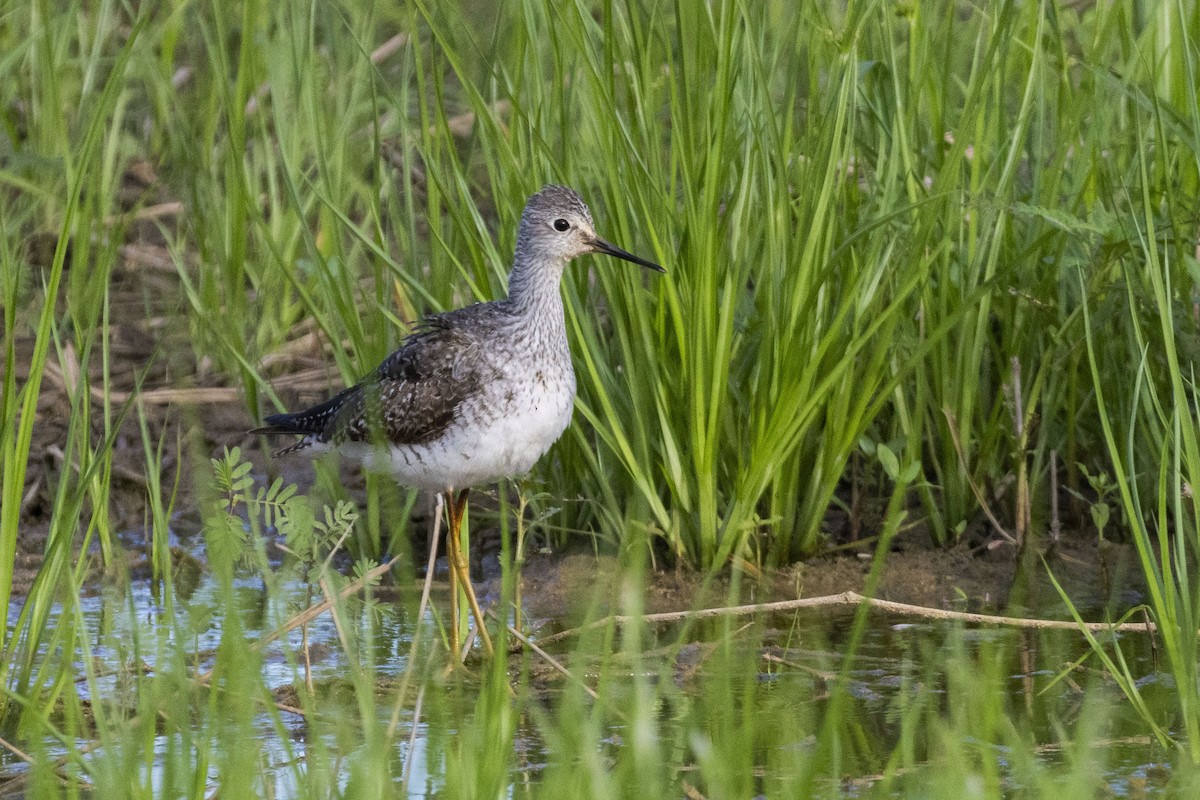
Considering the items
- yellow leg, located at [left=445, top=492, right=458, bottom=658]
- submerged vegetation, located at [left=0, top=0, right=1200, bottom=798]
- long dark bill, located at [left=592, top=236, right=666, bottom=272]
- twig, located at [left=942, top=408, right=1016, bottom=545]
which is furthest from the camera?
twig, located at [left=942, top=408, right=1016, bottom=545]

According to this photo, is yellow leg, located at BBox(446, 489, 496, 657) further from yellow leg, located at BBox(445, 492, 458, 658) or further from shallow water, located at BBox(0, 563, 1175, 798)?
shallow water, located at BBox(0, 563, 1175, 798)

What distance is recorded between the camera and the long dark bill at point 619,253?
513cm

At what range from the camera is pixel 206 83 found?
860cm

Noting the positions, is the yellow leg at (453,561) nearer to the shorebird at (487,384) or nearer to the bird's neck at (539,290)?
the shorebird at (487,384)

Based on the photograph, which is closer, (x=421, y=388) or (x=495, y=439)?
(x=495, y=439)

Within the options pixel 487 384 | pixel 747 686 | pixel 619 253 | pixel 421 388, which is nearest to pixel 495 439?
pixel 487 384

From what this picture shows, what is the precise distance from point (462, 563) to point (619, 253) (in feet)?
3.99

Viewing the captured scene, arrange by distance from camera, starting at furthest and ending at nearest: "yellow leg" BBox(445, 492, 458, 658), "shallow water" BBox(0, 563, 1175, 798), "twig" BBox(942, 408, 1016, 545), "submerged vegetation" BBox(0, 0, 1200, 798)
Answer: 1. "twig" BBox(942, 408, 1016, 545)
2. "yellow leg" BBox(445, 492, 458, 658)
3. "submerged vegetation" BBox(0, 0, 1200, 798)
4. "shallow water" BBox(0, 563, 1175, 798)

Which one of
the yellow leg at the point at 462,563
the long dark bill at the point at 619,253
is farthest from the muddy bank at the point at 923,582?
the long dark bill at the point at 619,253

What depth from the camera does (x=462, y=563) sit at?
18.3 ft

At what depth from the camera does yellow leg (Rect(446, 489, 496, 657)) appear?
530 centimetres

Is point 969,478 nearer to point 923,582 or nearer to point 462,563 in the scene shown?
point 923,582

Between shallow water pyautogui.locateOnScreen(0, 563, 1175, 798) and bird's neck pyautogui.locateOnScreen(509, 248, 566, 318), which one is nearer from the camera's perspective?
shallow water pyautogui.locateOnScreen(0, 563, 1175, 798)

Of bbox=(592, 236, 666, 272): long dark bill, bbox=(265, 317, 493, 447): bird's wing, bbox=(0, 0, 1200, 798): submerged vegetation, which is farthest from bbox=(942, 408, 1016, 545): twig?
bbox=(265, 317, 493, 447): bird's wing
